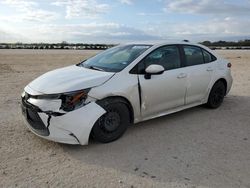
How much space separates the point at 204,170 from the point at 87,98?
6.13 ft

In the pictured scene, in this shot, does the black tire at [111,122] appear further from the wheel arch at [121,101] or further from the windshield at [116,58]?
the windshield at [116,58]

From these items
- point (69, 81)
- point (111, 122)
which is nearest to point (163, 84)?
point (111, 122)

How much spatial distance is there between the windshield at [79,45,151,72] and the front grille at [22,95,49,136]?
1307mm

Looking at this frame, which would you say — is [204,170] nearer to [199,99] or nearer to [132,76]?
[132,76]

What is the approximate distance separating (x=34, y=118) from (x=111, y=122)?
1158 mm

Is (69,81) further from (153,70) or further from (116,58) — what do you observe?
(153,70)

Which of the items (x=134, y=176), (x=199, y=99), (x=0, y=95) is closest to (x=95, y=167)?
(x=134, y=176)

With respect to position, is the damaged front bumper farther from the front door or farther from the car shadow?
the front door

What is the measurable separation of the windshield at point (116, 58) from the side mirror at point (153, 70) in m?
0.34

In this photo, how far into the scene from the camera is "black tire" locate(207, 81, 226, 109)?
21.1 feet

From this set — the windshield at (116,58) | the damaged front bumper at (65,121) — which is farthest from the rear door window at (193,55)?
the damaged front bumper at (65,121)

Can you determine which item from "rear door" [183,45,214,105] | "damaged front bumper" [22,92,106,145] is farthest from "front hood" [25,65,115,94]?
"rear door" [183,45,214,105]

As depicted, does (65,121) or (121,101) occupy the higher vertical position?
(121,101)

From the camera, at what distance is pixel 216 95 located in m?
6.55
